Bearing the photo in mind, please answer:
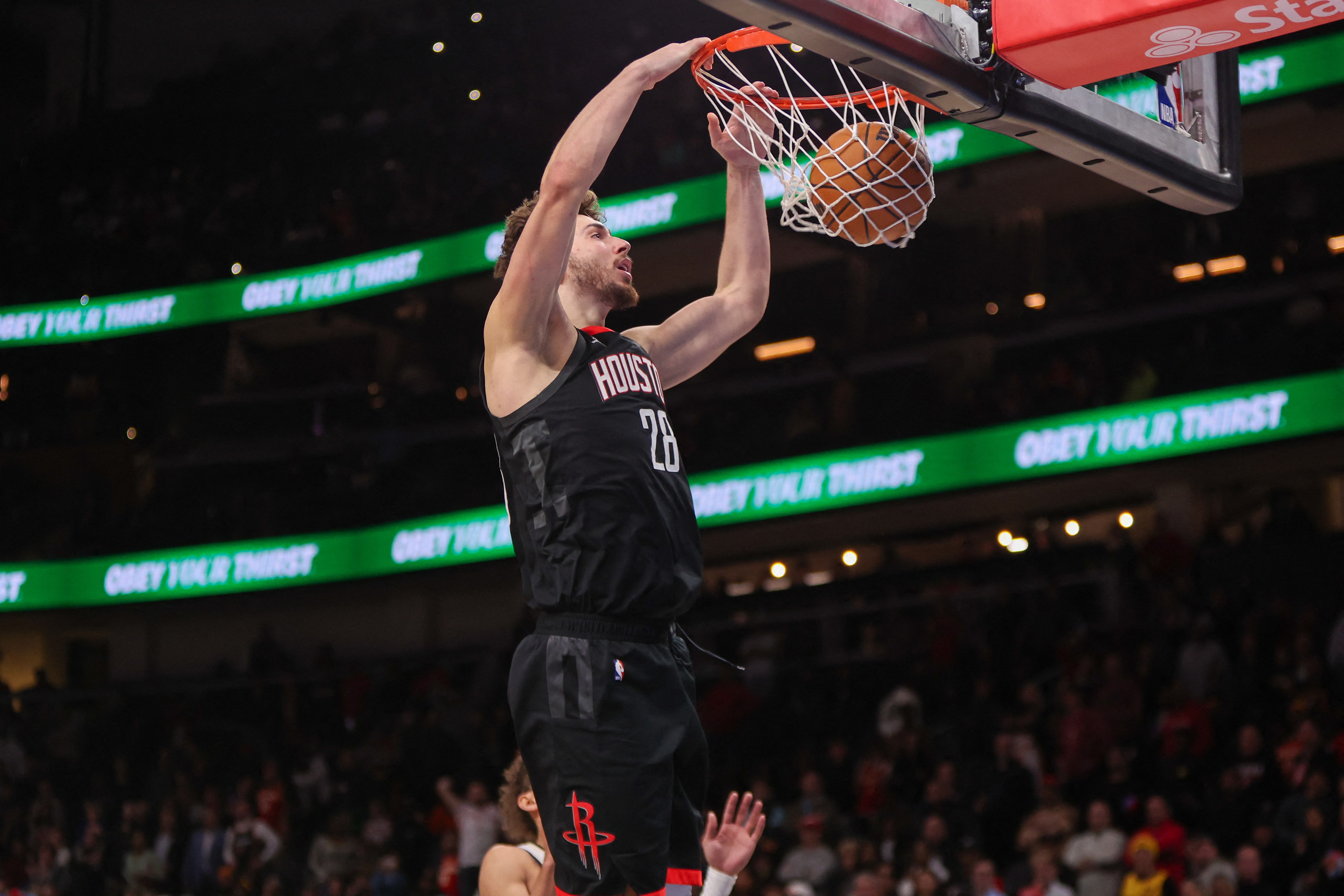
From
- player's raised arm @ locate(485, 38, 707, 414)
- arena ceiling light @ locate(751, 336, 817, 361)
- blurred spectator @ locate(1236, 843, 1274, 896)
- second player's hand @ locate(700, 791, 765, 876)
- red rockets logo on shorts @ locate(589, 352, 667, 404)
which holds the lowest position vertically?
blurred spectator @ locate(1236, 843, 1274, 896)

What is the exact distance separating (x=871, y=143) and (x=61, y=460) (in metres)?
19.8

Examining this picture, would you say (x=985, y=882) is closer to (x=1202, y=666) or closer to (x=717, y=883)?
(x=1202, y=666)

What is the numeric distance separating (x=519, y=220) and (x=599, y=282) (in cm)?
27

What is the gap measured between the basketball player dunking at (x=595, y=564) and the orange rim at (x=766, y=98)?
0.51m

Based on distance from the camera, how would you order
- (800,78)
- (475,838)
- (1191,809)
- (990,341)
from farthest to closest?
1. (990,341)
2. (475,838)
3. (1191,809)
4. (800,78)

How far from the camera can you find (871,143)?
12.8 feet

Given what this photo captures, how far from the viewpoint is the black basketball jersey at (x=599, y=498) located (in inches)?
115

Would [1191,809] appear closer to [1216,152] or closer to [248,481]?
[1216,152]

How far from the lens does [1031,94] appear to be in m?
3.63

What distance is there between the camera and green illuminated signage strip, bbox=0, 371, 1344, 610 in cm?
1265

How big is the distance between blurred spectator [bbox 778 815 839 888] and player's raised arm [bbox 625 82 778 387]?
727cm

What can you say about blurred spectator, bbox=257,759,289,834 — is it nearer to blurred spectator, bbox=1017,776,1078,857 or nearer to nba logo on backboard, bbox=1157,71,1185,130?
blurred spectator, bbox=1017,776,1078,857

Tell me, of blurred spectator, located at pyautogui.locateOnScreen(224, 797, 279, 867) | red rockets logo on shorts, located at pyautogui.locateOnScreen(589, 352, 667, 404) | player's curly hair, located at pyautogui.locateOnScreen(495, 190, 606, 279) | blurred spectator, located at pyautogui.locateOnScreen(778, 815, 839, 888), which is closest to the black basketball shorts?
red rockets logo on shorts, located at pyautogui.locateOnScreen(589, 352, 667, 404)

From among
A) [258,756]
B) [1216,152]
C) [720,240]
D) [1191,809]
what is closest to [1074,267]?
[720,240]
